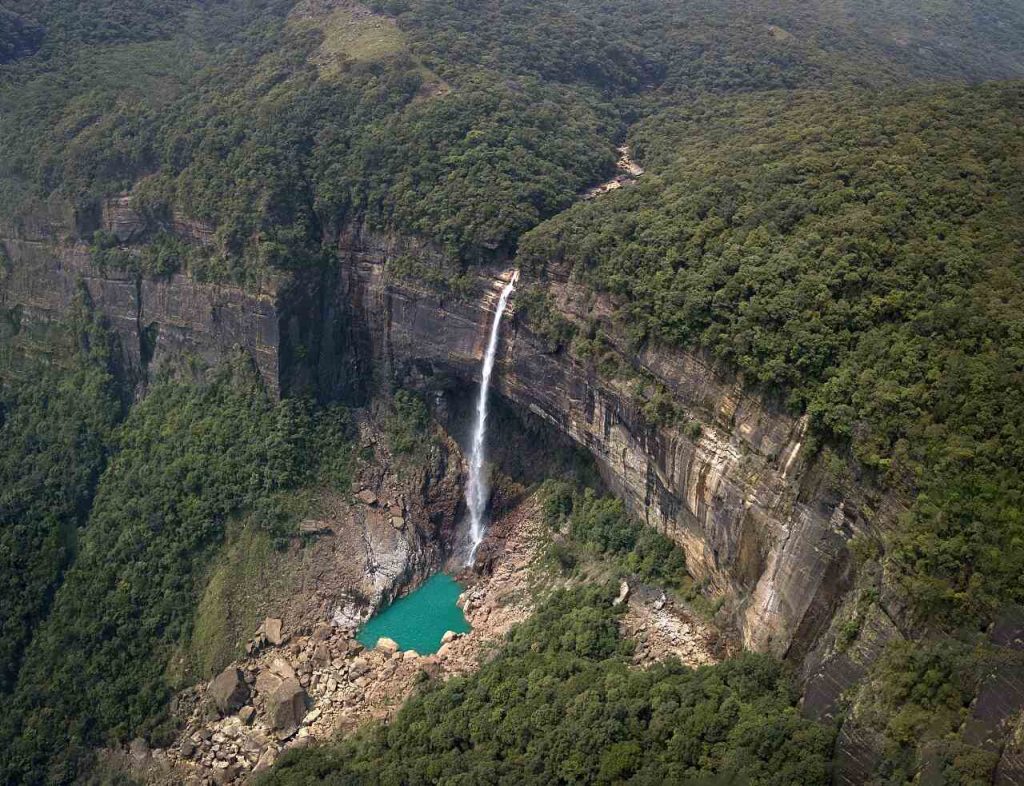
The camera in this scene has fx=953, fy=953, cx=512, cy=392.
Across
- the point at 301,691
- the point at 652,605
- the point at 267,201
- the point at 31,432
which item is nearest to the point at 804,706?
the point at 652,605

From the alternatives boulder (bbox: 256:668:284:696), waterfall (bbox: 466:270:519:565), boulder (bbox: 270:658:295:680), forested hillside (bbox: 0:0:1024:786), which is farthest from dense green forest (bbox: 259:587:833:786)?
waterfall (bbox: 466:270:519:565)

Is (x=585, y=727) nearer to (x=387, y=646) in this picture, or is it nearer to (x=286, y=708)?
(x=387, y=646)

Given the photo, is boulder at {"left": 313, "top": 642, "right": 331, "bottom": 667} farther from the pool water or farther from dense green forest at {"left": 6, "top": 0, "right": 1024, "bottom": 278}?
dense green forest at {"left": 6, "top": 0, "right": 1024, "bottom": 278}

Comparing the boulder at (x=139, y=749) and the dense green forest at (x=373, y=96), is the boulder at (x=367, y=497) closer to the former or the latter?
the dense green forest at (x=373, y=96)

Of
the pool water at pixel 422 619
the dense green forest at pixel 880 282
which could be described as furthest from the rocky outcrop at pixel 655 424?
the pool water at pixel 422 619

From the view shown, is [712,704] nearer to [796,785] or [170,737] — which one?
[796,785]

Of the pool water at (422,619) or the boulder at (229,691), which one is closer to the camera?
the boulder at (229,691)

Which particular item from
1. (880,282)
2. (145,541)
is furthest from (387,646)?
(880,282)
